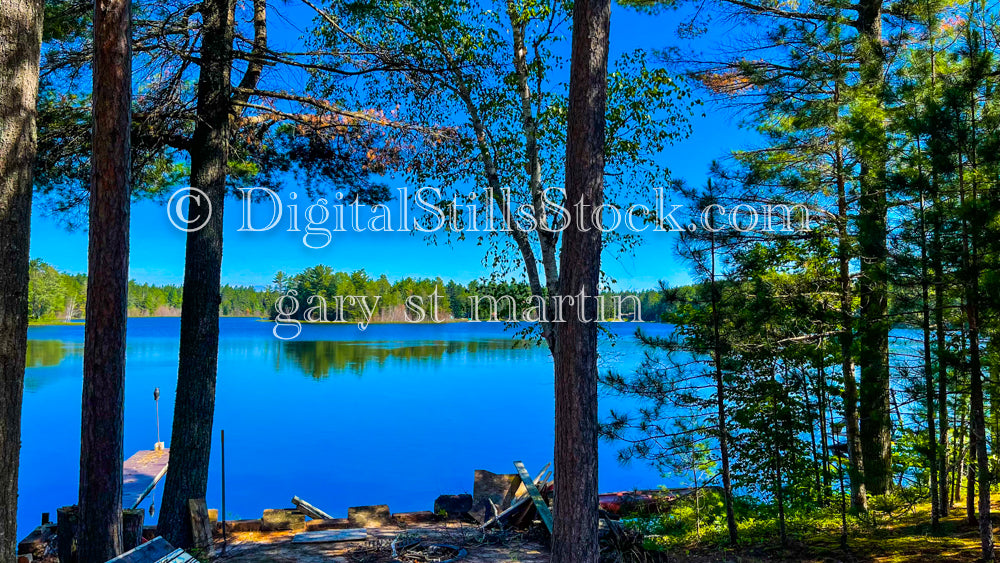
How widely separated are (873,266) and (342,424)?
26263mm

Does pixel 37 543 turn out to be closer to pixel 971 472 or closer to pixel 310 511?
pixel 310 511

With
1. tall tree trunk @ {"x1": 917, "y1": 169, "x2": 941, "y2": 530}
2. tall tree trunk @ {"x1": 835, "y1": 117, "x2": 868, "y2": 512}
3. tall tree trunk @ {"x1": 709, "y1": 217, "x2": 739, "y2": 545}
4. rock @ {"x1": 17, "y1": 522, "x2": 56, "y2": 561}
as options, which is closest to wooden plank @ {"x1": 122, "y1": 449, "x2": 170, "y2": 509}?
rock @ {"x1": 17, "y1": 522, "x2": 56, "y2": 561}

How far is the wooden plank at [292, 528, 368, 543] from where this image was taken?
7441 mm

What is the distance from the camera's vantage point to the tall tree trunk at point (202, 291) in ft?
24.1

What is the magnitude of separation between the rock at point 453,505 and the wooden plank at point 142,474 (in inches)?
148

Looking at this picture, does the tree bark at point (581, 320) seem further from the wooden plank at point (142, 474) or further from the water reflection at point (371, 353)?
the water reflection at point (371, 353)

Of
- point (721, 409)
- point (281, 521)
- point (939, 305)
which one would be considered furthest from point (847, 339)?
point (281, 521)

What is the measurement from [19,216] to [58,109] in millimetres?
4049

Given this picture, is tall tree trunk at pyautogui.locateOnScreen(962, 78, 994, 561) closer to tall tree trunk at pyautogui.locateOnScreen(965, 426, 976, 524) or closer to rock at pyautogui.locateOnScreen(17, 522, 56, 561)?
tall tree trunk at pyautogui.locateOnScreen(965, 426, 976, 524)

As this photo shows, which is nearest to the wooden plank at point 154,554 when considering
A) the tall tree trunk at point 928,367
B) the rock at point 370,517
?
the rock at point 370,517

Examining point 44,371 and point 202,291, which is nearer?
point 202,291

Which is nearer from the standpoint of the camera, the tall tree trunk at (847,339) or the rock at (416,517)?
the tall tree trunk at (847,339)

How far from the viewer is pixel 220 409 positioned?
33719 mm

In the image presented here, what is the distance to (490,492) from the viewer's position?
9.42m
